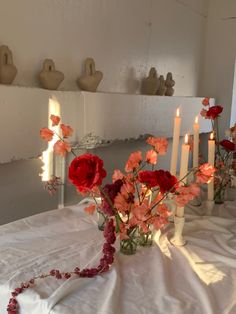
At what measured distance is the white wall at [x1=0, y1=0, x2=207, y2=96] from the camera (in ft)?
7.12

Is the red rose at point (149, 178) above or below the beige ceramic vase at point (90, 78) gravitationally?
below

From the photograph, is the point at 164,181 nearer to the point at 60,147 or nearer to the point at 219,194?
the point at 60,147

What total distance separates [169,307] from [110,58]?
2.32 m

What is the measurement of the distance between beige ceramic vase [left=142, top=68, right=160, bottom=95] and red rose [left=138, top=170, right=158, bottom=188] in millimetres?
2317

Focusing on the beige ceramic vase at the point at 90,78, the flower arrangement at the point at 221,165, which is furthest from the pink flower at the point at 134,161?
the beige ceramic vase at the point at 90,78

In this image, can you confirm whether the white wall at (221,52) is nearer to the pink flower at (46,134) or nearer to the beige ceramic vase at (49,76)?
the beige ceramic vase at (49,76)

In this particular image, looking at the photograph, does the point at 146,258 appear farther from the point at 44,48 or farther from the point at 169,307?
the point at 44,48

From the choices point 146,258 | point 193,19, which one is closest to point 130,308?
point 146,258

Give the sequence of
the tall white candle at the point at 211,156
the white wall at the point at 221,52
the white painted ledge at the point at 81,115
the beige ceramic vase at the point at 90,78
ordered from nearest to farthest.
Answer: the tall white candle at the point at 211,156
the white painted ledge at the point at 81,115
the beige ceramic vase at the point at 90,78
the white wall at the point at 221,52

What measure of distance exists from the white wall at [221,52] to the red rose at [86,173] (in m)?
3.47

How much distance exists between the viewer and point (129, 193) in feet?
3.17

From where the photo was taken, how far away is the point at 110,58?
2842 mm

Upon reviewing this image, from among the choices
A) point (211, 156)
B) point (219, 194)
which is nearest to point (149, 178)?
point (211, 156)

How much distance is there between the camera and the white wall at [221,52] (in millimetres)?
4070
